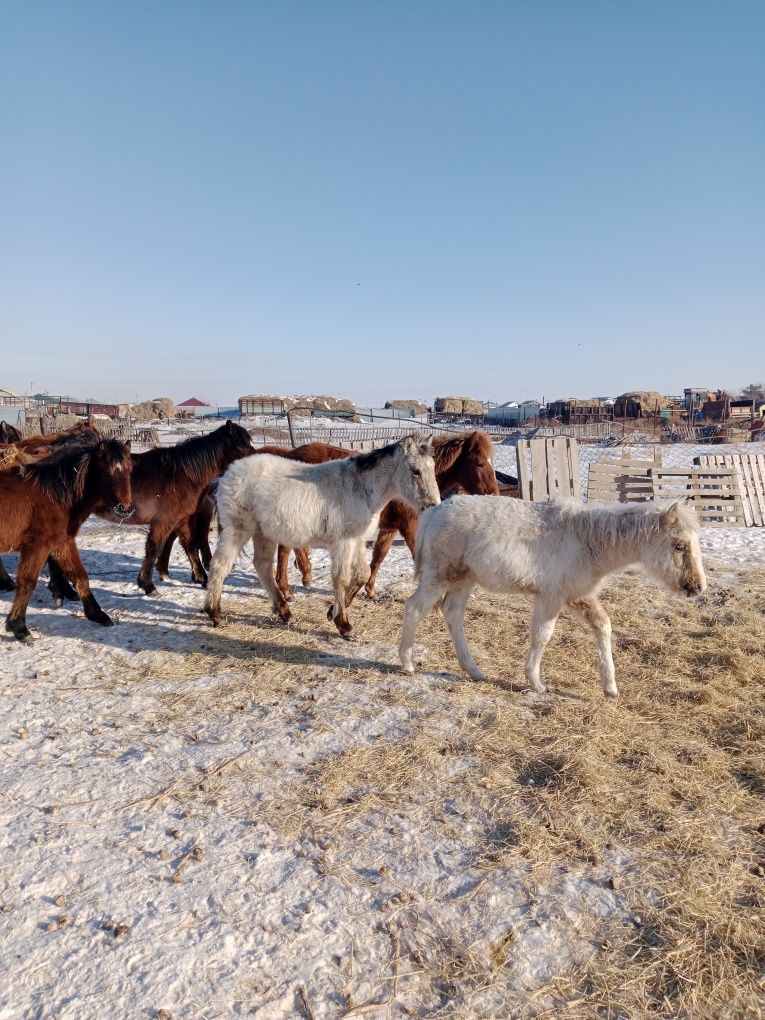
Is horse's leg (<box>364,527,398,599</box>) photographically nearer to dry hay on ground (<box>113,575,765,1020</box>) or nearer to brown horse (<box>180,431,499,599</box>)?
brown horse (<box>180,431,499,599</box>)

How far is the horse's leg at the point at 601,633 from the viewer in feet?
16.1

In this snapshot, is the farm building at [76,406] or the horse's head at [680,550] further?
the farm building at [76,406]

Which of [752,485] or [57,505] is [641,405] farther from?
[57,505]

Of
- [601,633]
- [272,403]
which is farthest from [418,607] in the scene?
[272,403]

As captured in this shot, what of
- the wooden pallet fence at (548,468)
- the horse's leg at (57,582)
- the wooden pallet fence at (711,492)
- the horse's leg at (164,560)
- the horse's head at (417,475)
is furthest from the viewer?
the wooden pallet fence at (548,468)

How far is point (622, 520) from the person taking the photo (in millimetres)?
4895

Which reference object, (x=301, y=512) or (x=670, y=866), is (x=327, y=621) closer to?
(x=301, y=512)

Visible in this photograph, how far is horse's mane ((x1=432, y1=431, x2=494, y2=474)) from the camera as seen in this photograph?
8.38m

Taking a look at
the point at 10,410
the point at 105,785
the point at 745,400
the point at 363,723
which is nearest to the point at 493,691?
the point at 363,723

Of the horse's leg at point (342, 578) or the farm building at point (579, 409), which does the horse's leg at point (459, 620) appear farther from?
the farm building at point (579, 409)

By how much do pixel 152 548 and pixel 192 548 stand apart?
796 mm

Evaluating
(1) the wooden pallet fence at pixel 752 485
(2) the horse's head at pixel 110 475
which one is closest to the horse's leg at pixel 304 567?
(2) the horse's head at pixel 110 475

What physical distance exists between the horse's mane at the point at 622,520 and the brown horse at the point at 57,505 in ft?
15.4

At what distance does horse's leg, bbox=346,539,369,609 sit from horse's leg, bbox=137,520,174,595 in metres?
2.63
